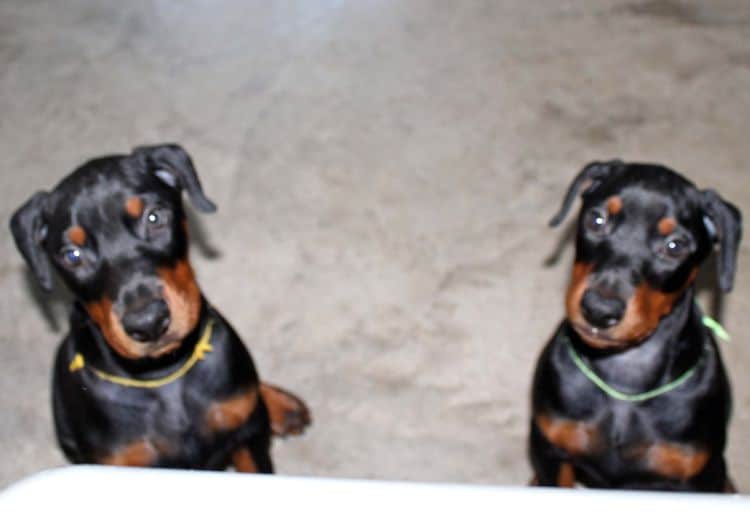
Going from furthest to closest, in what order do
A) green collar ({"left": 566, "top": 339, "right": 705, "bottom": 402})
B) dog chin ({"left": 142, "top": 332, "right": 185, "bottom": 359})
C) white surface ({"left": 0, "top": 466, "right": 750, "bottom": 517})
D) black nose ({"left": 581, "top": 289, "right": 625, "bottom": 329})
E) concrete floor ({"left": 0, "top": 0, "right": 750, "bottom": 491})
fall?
concrete floor ({"left": 0, "top": 0, "right": 750, "bottom": 491}), green collar ({"left": 566, "top": 339, "right": 705, "bottom": 402}), dog chin ({"left": 142, "top": 332, "right": 185, "bottom": 359}), black nose ({"left": 581, "top": 289, "right": 625, "bottom": 329}), white surface ({"left": 0, "top": 466, "right": 750, "bottom": 517})

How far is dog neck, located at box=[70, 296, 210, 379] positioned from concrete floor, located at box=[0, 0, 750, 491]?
1053mm

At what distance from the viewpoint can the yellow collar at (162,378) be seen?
3623 millimetres

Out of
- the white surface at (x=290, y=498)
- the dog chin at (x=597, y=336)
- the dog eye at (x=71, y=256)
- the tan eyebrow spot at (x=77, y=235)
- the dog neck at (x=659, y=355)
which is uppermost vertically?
the tan eyebrow spot at (x=77, y=235)

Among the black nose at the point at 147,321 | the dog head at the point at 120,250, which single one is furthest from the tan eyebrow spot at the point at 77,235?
the black nose at the point at 147,321

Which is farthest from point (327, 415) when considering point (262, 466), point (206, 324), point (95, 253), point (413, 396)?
point (95, 253)

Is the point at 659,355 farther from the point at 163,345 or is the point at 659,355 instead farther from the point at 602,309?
the point at 163,345

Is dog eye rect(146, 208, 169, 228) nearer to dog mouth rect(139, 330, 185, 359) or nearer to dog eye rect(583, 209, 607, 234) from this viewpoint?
dog mouth rect(139, 330, 185, 359)

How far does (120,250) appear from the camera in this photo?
11.1ft

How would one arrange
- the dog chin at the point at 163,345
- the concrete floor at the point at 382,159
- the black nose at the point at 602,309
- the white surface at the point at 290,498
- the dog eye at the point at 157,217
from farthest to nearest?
the concrete floor at the point at 382,159 → the dog eye at the point at 157,217 → the dog chin at the point at 163,345 → the black nose at the point at 602,309 → the white surface at the point at 290,498

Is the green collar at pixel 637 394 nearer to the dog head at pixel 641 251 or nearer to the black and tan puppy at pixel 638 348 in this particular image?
the black and tan puppy at pixel 638 348

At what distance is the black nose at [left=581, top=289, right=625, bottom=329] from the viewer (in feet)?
10.6

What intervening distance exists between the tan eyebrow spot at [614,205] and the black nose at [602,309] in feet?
0.94

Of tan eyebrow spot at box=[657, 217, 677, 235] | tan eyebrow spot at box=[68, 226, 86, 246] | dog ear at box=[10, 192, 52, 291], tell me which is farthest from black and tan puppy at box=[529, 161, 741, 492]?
dog ear at box=[10, 192, 52, 291]

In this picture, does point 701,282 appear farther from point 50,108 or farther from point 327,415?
point 50,108
